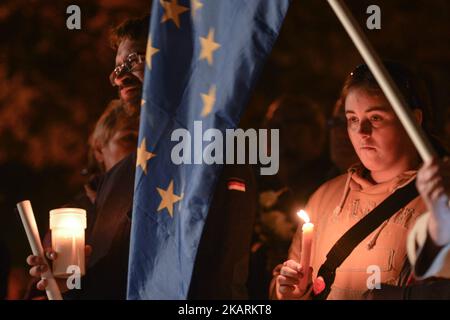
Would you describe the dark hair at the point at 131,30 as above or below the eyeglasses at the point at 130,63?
above

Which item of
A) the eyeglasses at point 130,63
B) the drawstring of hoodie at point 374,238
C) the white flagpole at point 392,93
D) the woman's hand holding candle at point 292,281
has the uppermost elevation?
the eyeglasses at point 130,63

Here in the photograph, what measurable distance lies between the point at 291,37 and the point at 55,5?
1.53 meters

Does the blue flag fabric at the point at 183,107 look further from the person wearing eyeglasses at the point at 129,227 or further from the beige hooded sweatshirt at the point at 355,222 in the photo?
the beige hooded sweatshirt at the point at 355,222

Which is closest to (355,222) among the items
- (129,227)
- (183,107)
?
(183,107)

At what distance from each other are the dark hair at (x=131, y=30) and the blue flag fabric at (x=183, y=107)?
89 cm

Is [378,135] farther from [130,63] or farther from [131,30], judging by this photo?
[131,30]

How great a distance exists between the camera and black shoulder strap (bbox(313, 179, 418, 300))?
4977 mm

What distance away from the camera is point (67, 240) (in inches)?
198

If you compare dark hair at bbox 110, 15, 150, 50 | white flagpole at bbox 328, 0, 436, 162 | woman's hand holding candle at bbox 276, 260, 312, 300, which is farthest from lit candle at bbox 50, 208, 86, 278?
white flagpole at bbox 328, 0, 436, 162

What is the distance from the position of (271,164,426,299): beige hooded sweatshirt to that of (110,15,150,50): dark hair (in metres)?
1.39

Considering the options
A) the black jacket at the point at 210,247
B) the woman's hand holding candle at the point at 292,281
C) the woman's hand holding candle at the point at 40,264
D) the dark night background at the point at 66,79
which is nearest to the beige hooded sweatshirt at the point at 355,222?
the woman's hand holding candle at the point at 292,281

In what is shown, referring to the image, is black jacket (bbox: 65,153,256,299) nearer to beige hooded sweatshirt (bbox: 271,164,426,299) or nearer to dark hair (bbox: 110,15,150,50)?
beige hooded sweatshirt (bbox: 271,164,426,299)

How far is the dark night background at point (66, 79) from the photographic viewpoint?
22.3 feet

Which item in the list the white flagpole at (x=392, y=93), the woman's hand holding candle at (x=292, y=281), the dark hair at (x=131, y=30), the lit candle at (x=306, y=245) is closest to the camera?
the white flagpole at (x=392, y=93)
